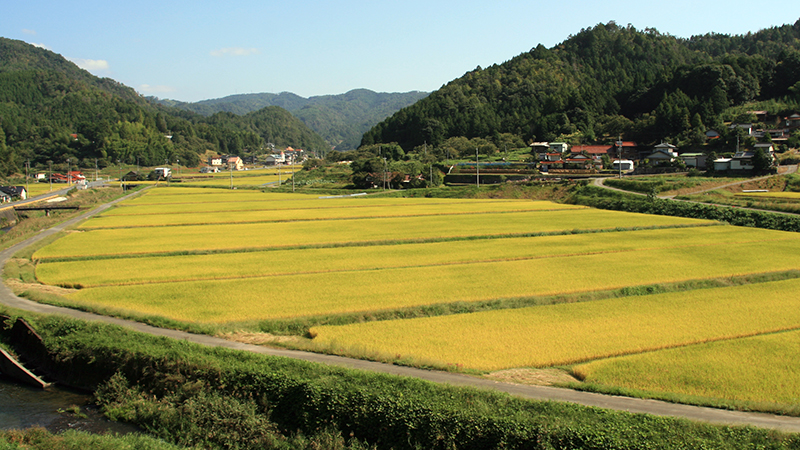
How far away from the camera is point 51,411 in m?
12.1

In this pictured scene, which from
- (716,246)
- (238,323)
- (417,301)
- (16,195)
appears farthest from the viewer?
(16,195)

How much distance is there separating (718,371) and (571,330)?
3.58m

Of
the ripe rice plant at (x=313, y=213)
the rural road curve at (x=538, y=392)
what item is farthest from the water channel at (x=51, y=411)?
the ripe rice plant at (x=313, y=213)

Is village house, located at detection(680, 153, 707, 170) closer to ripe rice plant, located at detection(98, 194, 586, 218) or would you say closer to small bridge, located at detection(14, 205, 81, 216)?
ripe rice plant, located at detection(98, 194, 586, 218)

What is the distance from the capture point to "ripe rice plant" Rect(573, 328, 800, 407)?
10.4 metres

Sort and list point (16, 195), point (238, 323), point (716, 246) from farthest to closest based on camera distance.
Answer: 1. point (16, 195)
2. point (716, 246)
3. point (238, 323)

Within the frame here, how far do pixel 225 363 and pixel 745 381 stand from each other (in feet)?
36.5

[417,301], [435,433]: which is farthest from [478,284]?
[435,433]

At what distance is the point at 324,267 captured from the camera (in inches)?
872

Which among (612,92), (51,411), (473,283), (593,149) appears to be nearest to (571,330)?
(473,283)

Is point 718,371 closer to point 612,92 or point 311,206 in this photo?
point 311,206

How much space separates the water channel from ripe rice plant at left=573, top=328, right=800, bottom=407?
10564 millimetres

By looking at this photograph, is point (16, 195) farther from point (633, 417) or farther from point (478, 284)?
point (633, 417)

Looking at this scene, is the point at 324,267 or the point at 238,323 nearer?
the point at 238,323
